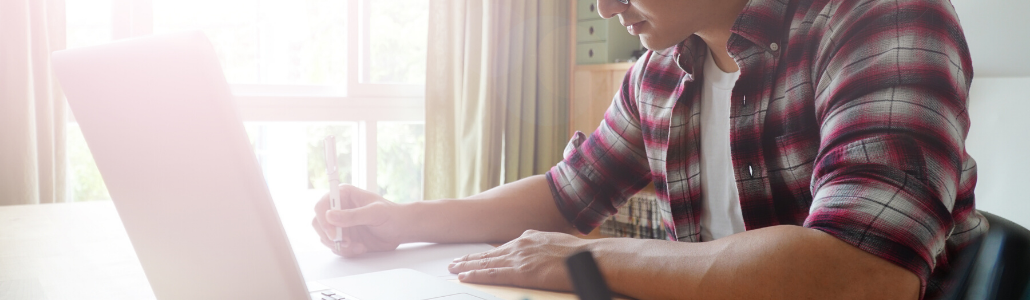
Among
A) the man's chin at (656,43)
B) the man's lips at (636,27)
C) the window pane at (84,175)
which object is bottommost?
the window pane at (84,175)

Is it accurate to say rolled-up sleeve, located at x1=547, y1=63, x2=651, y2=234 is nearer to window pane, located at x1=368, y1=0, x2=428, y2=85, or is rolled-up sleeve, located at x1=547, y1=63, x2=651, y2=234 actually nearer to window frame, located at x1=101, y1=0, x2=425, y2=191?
window frame, located at x1=101, y1=0, x2=425, y2=191

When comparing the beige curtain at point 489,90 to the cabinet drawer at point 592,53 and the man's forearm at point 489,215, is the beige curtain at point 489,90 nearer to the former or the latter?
the cabinet drawer at point 592,53

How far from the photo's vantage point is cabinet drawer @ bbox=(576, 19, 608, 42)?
3055 millimetres

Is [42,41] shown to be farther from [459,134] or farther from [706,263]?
[706,263]

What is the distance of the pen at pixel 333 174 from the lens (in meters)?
0.81

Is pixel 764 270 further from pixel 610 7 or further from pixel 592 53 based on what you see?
pixel 592 53

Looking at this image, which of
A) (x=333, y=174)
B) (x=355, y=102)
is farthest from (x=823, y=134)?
(x=355, y=102)

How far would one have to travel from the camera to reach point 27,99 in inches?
82.4

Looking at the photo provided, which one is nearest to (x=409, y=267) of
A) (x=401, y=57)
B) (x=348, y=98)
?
(x=348, y=98)

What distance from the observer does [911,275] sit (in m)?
0.61

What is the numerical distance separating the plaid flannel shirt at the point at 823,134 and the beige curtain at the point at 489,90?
1.69 meters

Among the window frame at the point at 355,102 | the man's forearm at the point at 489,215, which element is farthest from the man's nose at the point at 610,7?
the window frame at the point at 355,102

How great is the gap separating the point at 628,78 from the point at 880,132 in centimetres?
63

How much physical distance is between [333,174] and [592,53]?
2394 mm
